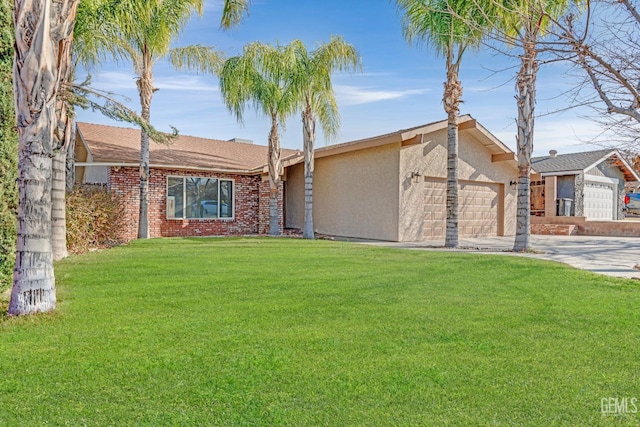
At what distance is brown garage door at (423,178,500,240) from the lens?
15.1m

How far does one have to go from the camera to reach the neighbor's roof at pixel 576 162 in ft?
76.9

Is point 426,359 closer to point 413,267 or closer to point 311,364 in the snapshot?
point 311,364

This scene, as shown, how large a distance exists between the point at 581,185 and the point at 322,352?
24480 mm

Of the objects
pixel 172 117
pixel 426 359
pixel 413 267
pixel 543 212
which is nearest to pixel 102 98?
pixel 413 267

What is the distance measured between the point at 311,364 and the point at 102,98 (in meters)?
6.70

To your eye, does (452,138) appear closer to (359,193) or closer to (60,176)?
(359,193)

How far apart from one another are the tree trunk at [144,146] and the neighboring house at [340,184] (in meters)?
0.71

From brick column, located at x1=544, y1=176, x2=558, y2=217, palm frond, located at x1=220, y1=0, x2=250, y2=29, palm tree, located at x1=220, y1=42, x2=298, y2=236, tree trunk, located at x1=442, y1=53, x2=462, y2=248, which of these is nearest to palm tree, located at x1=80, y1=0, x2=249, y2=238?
palm tree, located at x1=220, y1=42, x2=298, y2=236

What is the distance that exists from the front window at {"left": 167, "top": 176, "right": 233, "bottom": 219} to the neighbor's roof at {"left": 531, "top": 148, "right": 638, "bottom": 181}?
17.4 meters

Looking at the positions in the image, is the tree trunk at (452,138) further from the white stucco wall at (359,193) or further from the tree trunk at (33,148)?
the tree trunk at (33,148)

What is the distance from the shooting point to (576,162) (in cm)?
2436
